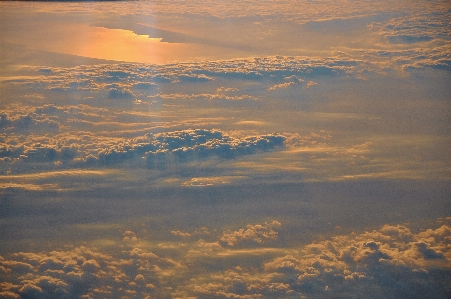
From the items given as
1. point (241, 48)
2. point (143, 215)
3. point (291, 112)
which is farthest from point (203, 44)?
point (143, 215)

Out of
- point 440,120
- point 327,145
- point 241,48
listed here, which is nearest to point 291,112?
point 327,145

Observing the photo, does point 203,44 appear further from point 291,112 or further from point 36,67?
point 291,112

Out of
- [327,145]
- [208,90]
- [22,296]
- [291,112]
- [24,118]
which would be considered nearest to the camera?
[22,296]

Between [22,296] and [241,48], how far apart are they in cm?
845

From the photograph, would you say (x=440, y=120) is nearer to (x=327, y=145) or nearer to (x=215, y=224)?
(x=327, y=145)

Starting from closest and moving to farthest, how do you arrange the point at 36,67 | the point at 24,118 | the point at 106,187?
the point at 106,187 → the point at 24,118 → the point at 36,67

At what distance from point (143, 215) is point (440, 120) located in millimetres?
4201

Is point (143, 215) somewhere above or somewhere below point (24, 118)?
below

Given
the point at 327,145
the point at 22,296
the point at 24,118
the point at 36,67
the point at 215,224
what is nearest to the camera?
the point at 22,296

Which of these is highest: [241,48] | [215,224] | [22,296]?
[241,48]

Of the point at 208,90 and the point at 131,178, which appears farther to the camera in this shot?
the point at 208,90

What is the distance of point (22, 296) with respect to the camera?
313 cm

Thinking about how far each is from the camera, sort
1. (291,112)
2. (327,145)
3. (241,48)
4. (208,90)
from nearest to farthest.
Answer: (327,145) → (291,112) → (208,90) → (241,48)

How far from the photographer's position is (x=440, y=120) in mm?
6457
